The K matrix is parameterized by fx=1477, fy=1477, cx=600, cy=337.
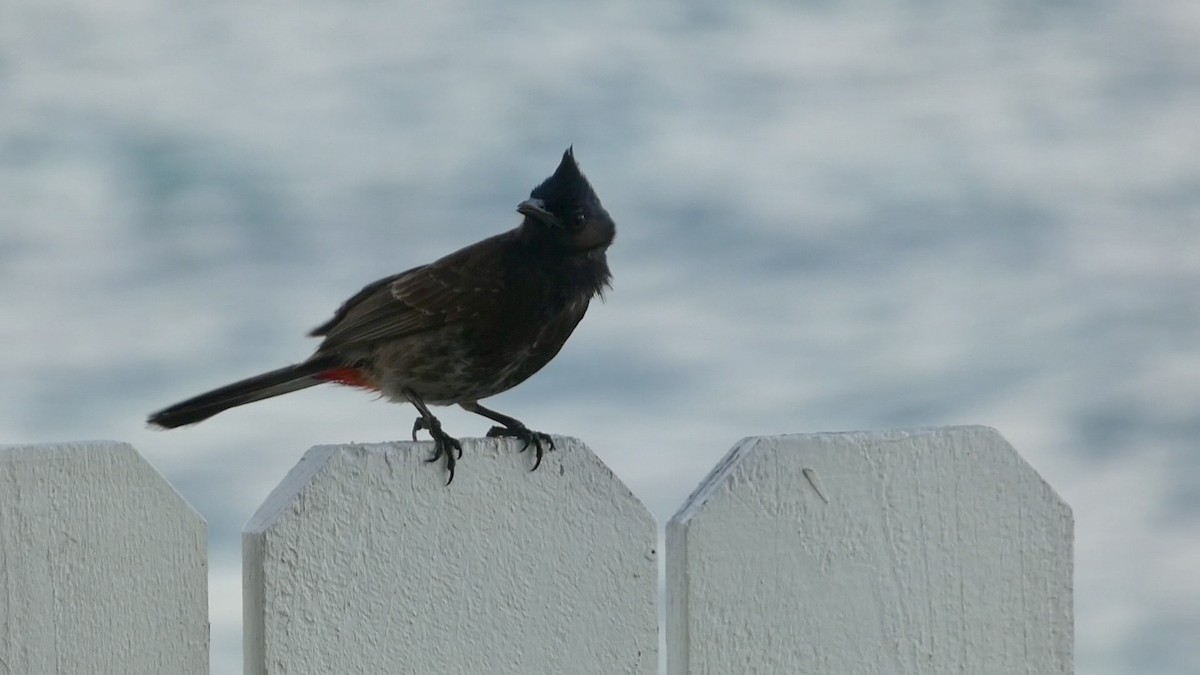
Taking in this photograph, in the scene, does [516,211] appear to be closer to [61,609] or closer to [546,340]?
[546,340]

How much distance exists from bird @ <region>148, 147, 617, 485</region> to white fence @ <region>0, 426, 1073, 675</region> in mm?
842

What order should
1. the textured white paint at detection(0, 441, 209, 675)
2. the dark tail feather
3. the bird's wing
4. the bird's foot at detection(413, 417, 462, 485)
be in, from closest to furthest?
1. the textured white paint at detection(0, 441, 209, 675)
2. the bird's foot at detection(413, 417, 462, 485)
3. the dark tail feather
4. the bird's wing

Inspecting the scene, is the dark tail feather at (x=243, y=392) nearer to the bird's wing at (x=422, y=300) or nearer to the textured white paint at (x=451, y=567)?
the bird's wing at (x=422, y=300)

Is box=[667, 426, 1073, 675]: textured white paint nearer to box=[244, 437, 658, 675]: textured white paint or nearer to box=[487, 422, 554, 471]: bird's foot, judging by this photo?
box=[244, 437, 658, 675]: textured white paint

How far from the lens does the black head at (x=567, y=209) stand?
4020 millimetres

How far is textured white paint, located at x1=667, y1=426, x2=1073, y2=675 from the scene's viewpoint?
2975 mm

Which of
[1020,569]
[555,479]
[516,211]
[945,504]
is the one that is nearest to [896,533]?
[945,504]

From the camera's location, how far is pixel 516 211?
4.00 metres

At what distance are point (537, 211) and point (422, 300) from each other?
1.34 ft

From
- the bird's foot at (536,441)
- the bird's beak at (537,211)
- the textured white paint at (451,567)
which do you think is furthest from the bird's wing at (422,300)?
the textured white paint at (451,567)

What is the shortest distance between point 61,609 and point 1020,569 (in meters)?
2.00

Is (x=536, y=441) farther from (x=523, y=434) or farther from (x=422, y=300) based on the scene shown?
(x=422, y=300)

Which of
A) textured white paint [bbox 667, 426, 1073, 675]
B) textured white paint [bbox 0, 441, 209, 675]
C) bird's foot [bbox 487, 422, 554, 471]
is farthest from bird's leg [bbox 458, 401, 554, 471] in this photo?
textured white paint [bbox 0, 441, 209, 675]

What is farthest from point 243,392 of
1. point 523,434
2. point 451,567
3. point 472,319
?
point 451,567
